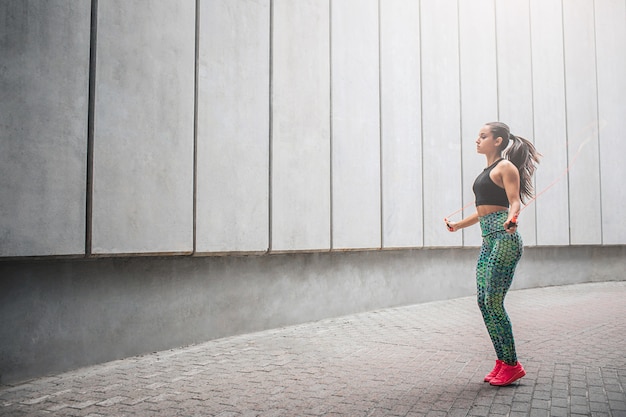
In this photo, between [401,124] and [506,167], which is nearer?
[506,167]

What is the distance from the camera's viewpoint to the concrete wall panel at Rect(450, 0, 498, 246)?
36.7 ft

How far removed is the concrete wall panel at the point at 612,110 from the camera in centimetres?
1391

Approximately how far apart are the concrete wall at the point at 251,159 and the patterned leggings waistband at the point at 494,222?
11.2 feet

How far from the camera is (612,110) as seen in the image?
46.8 ft

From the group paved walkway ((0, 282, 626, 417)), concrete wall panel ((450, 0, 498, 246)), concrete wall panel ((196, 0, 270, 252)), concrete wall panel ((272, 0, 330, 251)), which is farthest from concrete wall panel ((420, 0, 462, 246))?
concrete wall panel ((196, 0, 270, 252))

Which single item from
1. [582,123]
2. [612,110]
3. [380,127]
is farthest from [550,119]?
[380,127]

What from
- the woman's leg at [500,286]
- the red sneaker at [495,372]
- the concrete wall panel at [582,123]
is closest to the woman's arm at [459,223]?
the woman's leg at [500,286]

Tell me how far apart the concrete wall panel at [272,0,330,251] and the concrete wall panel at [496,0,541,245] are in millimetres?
5157

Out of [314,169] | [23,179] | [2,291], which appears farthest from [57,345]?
[314,169]

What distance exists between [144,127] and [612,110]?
12640 mm

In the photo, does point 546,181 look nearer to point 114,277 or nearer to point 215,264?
point 215,264

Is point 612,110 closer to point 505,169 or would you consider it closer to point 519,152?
point 519,152

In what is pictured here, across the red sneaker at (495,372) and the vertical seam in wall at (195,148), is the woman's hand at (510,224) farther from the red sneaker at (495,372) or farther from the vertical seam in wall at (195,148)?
the vertical seam in wall at (195,148)

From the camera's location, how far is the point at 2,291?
5105 mm
